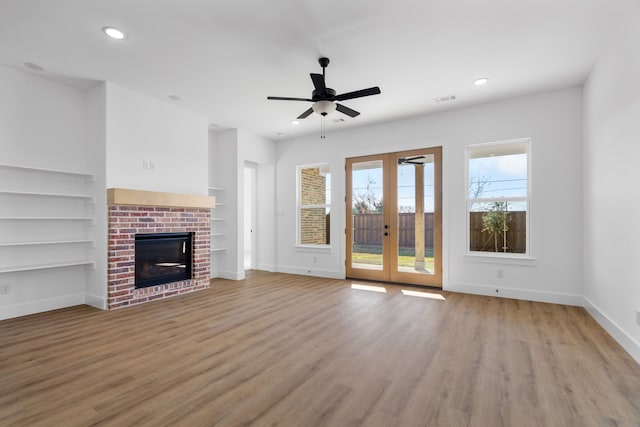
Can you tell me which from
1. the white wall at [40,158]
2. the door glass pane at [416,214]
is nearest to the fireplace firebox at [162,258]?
the white wall at [40,158]

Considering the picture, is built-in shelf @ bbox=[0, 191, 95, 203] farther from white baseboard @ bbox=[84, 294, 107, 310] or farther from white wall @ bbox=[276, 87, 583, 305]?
white wall @ bbox=[276, 87, 583, 305]

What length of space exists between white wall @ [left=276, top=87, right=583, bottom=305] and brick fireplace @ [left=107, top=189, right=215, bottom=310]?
2.59 meters

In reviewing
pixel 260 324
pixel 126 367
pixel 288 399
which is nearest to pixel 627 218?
pixel 288 399

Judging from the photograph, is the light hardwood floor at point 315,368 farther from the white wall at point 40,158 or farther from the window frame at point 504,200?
the window frame at point 504,200

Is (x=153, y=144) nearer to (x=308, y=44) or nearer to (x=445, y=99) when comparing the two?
(x=308, y=44)

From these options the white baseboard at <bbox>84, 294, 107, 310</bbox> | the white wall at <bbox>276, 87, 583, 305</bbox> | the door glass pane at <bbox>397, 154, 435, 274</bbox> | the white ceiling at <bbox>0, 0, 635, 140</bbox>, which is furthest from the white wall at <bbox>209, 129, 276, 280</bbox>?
the door glass pane at <bbox>397, 154, 435, 274</bbox>

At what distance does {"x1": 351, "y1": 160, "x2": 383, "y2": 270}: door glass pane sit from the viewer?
5926mm

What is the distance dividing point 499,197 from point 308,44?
365 cm

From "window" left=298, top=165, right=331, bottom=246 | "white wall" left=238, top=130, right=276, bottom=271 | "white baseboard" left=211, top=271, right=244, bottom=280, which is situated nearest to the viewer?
"white baseboard" left=211, top=271, right=244, bottom=280

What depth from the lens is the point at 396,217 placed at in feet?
18.7

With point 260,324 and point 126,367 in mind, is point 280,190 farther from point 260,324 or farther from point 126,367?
point 126,367

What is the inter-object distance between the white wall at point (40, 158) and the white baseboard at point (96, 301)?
0.08m

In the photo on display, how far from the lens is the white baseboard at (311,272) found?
6278mm

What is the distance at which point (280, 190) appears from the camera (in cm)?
703
